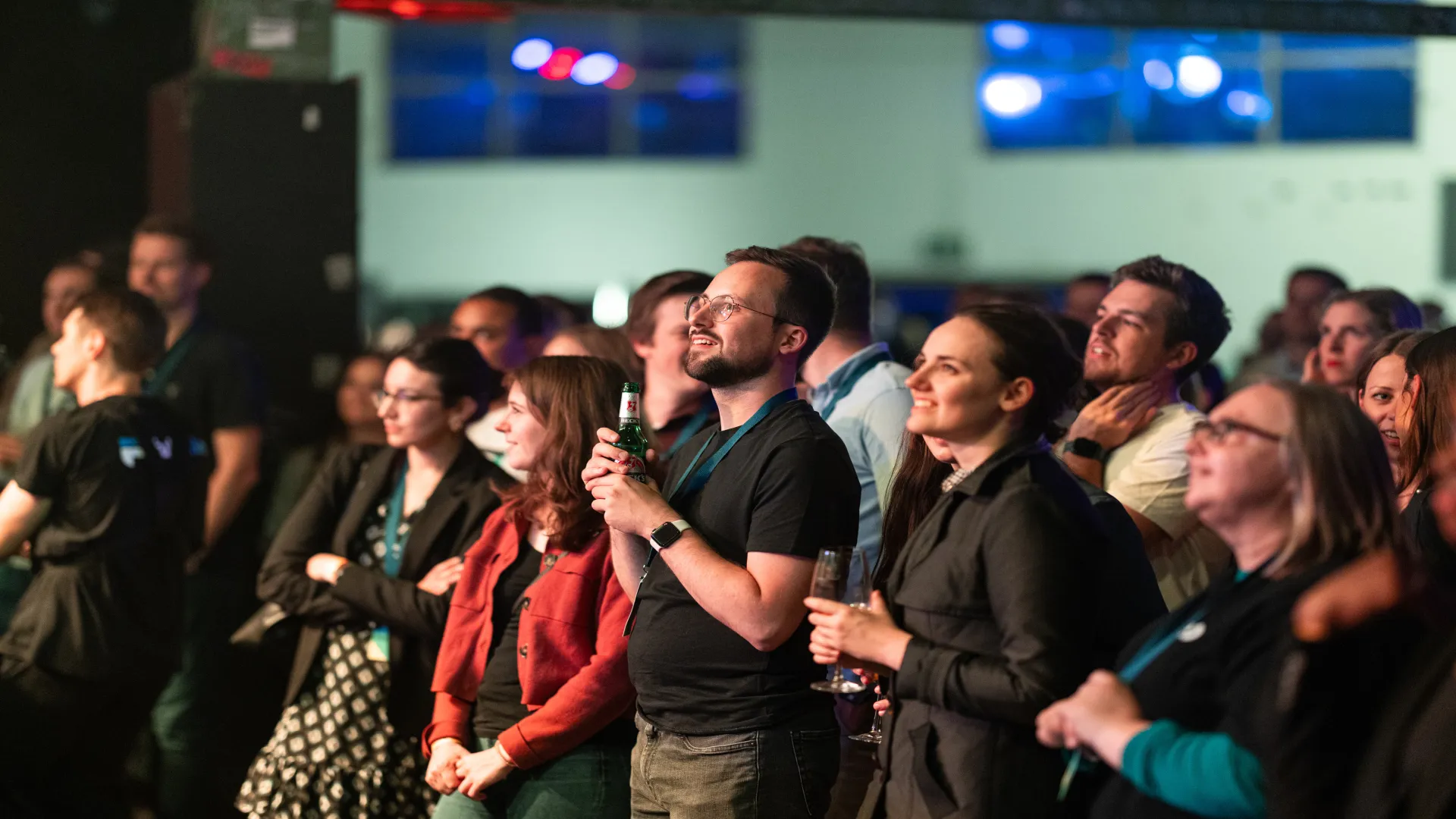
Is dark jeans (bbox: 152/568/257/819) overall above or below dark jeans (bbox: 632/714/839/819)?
below

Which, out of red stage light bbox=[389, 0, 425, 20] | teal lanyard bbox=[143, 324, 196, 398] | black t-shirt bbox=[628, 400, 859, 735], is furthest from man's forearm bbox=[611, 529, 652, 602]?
red stage light bbox=[389, 0, 425, 20]

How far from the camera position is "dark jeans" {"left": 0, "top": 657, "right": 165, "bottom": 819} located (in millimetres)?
4109

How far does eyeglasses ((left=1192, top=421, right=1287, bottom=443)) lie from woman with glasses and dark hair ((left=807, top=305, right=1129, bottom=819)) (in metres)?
0.27

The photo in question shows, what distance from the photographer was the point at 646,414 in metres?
4.27

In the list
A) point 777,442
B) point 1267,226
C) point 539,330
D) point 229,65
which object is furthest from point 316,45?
point 1267,226

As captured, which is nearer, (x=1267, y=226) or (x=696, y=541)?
(x=696, y=541)

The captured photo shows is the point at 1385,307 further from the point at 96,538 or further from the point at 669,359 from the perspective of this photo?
the point at 96,538

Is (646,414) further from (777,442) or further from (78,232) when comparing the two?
(78,232)

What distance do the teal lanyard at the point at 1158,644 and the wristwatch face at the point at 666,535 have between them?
33.3 inches

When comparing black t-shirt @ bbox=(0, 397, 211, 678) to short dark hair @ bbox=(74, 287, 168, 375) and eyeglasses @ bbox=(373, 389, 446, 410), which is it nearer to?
short dark hair @ bbox=(74, 287, 168, 375)

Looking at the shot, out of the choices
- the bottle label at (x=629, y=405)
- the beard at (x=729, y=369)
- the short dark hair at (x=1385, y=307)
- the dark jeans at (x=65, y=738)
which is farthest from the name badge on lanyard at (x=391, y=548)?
the short dark hair at (x=1385, y=307)

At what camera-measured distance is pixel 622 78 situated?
18688 mm

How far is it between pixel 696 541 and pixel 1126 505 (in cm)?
114

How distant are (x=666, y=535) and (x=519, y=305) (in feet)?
8.33
